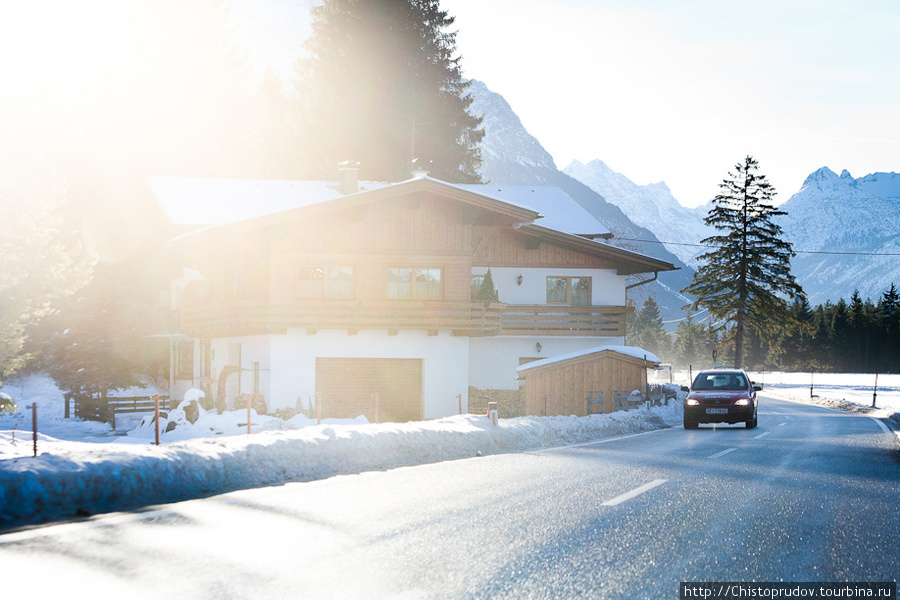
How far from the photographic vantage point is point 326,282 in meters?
32.6

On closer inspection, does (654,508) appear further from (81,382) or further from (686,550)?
(81,382)

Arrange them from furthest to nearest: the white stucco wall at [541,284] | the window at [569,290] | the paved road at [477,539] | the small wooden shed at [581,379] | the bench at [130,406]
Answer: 1. the bench at [130,406]
2. the window at [569,290]
3. the white stucco wall at [541,284]
4. the small wooden shed at [581,379]
5. the paved road at [477,539]

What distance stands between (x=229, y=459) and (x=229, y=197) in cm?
3271

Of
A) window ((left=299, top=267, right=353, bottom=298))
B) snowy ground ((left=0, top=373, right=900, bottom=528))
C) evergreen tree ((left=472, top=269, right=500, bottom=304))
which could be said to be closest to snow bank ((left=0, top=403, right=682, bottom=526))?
snowy ground ((left=0, top=373, right=900, bottom=528))

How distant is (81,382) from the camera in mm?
44094

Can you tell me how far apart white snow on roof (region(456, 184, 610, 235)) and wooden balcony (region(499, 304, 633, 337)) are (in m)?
5.28

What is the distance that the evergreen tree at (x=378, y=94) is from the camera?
6338 centimetres

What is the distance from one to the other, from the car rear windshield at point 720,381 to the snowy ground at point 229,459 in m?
6.24

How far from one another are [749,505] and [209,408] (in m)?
30.9

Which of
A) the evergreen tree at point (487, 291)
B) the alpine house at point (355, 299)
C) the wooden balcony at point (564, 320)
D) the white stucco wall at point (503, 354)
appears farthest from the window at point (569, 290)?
the evergreen tree at point (487, 291)

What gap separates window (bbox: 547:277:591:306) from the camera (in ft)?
131

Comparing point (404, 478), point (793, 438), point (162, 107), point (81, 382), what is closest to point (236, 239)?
point (81, 382)

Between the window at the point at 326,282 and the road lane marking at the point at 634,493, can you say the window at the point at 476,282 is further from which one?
the road lane marking at the point at 634,493

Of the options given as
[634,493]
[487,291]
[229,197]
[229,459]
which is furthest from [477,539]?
[229,197]
